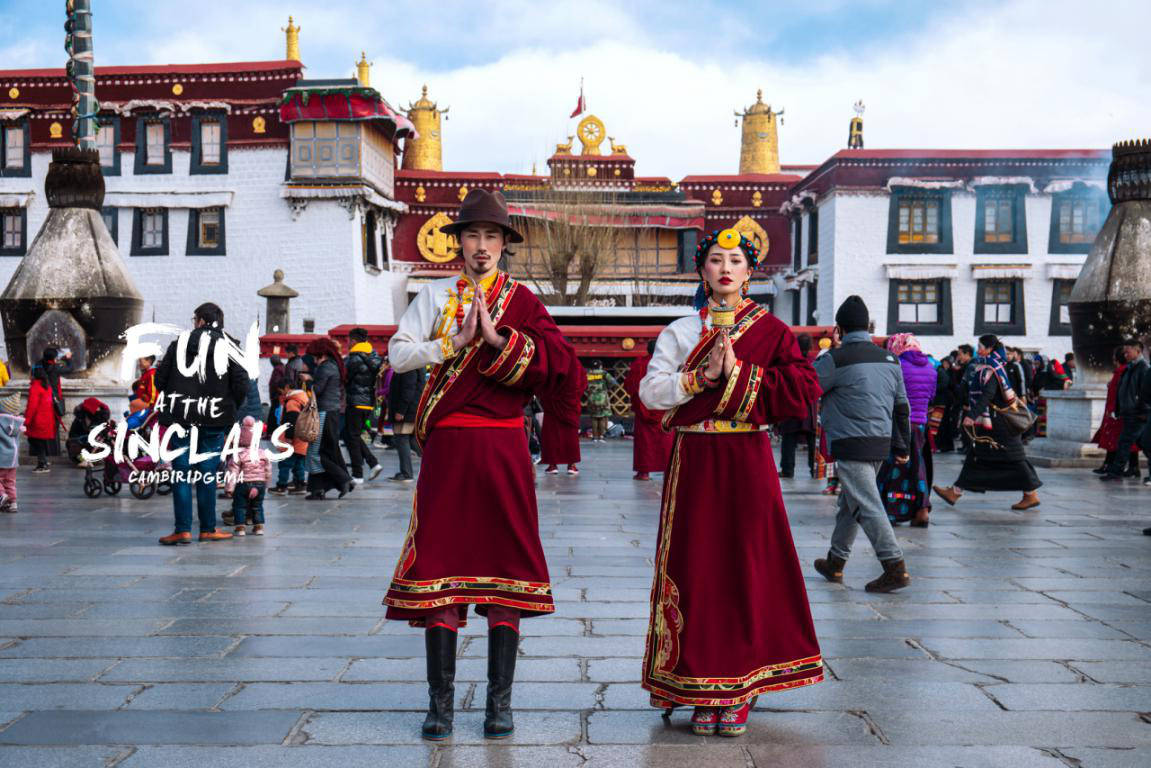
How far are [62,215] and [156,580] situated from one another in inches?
433

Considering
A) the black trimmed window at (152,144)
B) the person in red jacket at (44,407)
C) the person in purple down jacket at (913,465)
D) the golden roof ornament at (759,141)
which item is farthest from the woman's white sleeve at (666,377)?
the golden roof ornament at (759,141)

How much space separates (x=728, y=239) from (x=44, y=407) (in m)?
12.1

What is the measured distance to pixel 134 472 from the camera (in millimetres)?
11648

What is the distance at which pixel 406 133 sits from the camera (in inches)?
1462

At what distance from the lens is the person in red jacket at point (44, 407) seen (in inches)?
542

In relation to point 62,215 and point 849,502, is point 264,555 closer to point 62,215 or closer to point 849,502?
point 849,502

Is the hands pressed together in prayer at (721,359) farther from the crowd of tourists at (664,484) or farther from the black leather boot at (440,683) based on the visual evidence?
the black leather boot at (440,683)

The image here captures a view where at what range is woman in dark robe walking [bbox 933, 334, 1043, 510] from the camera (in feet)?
35.7

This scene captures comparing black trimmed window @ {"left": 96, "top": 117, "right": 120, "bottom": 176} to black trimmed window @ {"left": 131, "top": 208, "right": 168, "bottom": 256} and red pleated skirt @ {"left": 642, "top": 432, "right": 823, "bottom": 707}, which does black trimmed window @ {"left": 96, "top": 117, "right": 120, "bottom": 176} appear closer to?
black trimmed window @ {"left": 131, "top": 208, "right": 168, "bottom": 256}

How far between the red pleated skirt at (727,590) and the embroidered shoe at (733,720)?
0.05 m

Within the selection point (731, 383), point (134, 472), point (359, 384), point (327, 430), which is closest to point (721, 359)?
point (731, 383)

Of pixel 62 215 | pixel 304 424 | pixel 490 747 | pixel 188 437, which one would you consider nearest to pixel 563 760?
pixel 490 747

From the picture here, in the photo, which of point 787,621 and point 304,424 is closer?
point 787,621

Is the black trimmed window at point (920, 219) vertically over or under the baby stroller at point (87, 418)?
over
